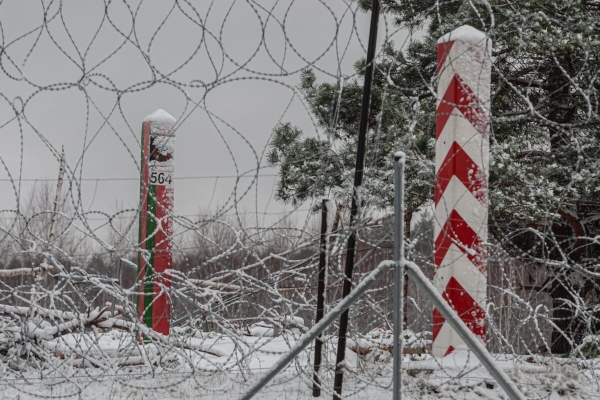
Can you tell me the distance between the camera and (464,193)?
370cm

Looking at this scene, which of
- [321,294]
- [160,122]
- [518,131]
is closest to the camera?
[321,294]

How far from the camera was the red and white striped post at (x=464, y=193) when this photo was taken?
371cm

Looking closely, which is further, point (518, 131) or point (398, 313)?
point (518, 131)

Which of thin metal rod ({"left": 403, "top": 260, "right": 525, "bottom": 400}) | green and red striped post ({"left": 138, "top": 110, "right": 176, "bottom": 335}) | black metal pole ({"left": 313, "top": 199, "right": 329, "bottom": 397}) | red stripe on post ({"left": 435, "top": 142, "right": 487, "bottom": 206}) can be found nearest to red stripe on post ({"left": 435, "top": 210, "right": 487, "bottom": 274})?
red stripe on post ({"left": 435, "top": 142, "right": 487, "bottom": 206})

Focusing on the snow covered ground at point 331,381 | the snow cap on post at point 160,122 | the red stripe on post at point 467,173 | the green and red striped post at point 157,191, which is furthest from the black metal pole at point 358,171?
the snow cap on post at point 160,122

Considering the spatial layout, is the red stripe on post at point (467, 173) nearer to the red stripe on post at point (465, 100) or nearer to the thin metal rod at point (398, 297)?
the red stripe on post at point (465, 100)

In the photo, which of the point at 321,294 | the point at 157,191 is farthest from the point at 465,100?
the point at 157,191

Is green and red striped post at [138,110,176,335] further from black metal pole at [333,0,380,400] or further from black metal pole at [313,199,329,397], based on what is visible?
black metal pole at [333,0,380,400]

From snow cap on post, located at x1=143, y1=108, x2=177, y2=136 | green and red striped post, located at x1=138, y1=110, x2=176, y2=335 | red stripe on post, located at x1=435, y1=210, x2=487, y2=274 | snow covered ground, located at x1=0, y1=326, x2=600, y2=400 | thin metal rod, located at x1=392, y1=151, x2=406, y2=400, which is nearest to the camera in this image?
thin metal rod, located at x1=392, y1=151, x2=406, y2=400

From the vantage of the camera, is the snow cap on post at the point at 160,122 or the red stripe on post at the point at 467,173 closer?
the red stripe on post at the point at 467,173

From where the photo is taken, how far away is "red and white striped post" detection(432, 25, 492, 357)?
12.2 ft

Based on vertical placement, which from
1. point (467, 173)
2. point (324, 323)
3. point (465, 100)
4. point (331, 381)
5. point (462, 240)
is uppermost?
point (465, 100)

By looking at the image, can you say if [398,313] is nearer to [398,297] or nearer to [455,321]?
[398,297]

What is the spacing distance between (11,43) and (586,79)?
615 centimetres
